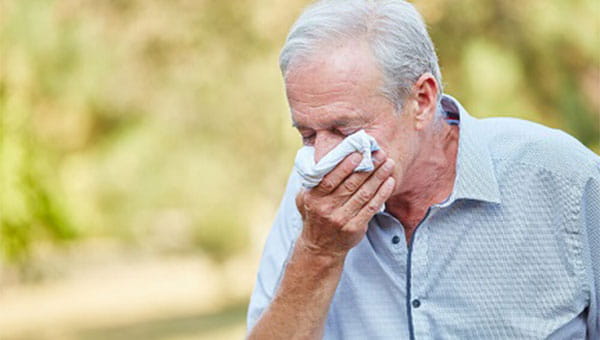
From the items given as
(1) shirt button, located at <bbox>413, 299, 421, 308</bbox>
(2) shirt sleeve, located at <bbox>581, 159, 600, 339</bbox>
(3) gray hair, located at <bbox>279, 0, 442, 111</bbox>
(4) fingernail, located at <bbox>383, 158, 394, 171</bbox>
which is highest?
(3) gray hair, located at <bbox>279, 0, 442, 111</bbox>

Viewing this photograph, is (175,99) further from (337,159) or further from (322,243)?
(337,159)

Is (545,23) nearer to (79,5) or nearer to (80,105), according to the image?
(79,5)

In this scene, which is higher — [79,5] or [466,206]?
[79,5]

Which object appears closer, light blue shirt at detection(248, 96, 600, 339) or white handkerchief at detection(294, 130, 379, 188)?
white handkerchief at detection(294, 130, 379, 188)

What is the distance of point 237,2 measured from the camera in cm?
884

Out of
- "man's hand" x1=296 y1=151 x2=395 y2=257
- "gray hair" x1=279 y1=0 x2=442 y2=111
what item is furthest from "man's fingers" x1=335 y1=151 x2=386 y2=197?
"gray hair" x1=279 y1=0 x2=442 y2=111

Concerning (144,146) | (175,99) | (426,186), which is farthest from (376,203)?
(144,146)

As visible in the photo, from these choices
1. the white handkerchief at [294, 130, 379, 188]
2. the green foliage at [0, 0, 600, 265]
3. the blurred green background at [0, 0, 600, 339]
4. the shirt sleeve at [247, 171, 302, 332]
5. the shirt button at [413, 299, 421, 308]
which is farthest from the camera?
the blurred green background at [0, 0, 600, 339]

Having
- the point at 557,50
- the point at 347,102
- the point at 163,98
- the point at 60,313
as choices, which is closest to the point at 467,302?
the point at 347,102

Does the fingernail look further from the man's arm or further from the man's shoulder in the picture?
the man's shoulder

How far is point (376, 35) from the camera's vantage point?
212 cm

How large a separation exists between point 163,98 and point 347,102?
24.7 feet

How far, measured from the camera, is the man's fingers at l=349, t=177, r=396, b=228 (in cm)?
205

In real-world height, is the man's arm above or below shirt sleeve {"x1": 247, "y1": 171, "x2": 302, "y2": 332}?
below
